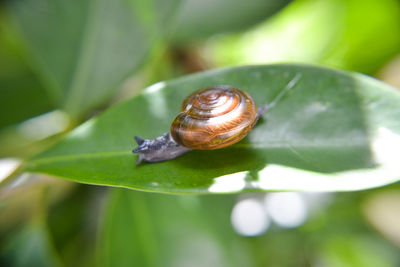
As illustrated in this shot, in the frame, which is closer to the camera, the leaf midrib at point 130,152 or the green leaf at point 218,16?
the leaf midrib at point 130,152

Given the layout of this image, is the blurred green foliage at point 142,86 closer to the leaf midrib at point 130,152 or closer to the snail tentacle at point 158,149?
the leaf midrib at point 130,152

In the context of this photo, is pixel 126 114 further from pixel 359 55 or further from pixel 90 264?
pixel 359 55

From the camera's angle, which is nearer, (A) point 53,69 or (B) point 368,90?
(B) point 368,90

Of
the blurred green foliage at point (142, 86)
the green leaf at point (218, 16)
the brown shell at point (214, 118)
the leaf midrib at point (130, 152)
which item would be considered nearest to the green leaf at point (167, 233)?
the blurred green foliage at point (142, 86)

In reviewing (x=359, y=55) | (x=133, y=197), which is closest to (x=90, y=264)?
(x=133, y=197)

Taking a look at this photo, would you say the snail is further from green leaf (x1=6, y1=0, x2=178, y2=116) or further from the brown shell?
green leaf (x1=6, y1=0, x2=178, y2=116)

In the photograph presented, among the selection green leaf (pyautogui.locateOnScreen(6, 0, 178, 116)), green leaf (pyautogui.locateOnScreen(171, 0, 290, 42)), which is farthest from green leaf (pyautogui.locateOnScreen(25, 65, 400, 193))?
green leaf (pyautogui.locateOnScreen(171, 0, 290, 42))

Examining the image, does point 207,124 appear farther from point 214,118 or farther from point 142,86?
point 142,86
